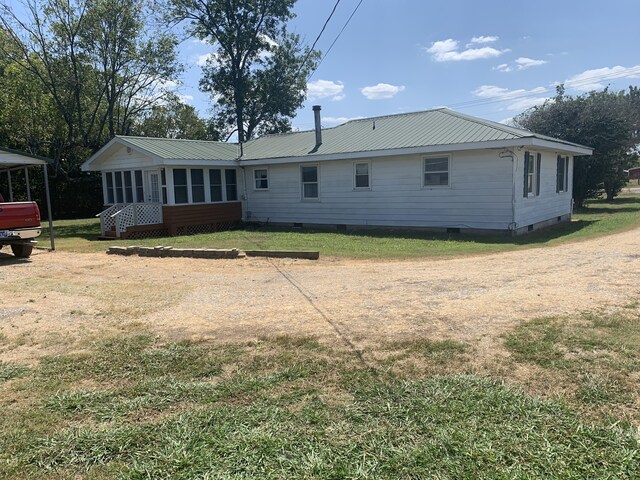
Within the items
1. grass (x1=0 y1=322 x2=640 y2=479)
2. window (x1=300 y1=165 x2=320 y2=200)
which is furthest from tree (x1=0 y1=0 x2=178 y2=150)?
grass (x1=0 y1=322 x2=640 y2=479)

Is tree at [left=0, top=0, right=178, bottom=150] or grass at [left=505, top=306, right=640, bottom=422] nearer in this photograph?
grass at [left=505, top=306, right=640, bottom=422]

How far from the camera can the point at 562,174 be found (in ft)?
61.7

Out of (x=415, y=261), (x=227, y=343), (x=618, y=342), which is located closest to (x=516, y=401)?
(x=618, y=342)

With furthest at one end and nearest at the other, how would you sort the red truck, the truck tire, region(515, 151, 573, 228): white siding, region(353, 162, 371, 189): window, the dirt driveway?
1. region(353, 162, 371, 189): window
2. region(515, 151, 573, 228): white siding
3. the truck tire
4. the red truck
5. the dirt driveway

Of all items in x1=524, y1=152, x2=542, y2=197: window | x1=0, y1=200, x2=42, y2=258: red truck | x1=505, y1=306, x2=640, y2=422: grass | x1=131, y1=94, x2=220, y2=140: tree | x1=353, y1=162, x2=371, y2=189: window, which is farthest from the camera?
x1=131, y1=94, x2=220, y2=140: tree

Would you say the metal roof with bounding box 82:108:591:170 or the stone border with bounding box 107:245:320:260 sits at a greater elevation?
the metal roof with bounding box 82:108:591:170

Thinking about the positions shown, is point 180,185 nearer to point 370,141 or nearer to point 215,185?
point 215,185

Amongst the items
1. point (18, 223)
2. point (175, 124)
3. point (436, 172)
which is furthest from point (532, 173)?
point (175, 124)

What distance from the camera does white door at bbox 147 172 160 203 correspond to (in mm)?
18844

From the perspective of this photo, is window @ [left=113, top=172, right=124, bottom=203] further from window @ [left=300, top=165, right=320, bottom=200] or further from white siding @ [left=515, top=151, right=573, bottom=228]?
white siding @ [left=515, top=151, right=573, bottom=228]

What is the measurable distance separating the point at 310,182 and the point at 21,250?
9835 mm

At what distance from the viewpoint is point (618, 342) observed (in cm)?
460

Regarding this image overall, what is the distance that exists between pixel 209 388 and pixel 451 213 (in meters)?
12.6

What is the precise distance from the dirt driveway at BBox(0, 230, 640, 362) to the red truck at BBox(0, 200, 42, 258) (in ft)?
2.09
